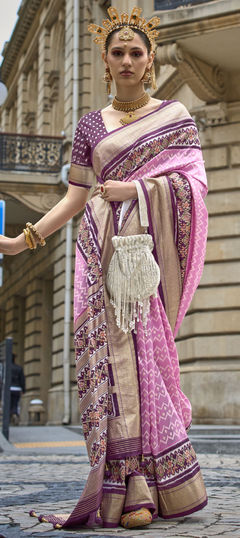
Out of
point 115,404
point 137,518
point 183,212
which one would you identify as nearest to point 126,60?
point 183,212

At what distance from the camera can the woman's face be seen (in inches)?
136

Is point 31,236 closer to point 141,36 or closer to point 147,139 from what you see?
point 147,139

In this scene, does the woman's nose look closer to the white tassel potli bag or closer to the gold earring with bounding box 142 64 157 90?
the gold earring with bounding box 142 64 157 90

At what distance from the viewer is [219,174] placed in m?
13.3

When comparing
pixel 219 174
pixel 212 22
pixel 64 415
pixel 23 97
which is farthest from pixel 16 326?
pixel 212 22

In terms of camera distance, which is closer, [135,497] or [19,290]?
[135,497]

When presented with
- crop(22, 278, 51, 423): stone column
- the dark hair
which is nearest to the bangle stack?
the dark hair

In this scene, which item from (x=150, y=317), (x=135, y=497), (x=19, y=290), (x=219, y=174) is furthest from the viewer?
(x=19, y=290)

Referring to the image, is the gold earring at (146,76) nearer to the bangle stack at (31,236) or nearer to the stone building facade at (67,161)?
the bangle stack at (31,236)

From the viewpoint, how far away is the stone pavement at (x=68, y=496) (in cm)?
292

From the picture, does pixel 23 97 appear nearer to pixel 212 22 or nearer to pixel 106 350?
pixel 212 22

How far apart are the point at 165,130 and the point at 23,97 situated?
25.8 m

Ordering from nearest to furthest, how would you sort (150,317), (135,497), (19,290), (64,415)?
1. (135,497)
2. (150,317)
3. (64,415)
4. (19,290)

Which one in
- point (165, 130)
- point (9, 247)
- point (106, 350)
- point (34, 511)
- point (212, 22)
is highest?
point (212, 22)
